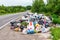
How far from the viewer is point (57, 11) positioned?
42.8 m

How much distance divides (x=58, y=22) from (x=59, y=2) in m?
16.2

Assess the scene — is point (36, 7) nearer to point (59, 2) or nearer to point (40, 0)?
point (40, 0)

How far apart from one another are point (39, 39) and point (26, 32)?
12.4 feet

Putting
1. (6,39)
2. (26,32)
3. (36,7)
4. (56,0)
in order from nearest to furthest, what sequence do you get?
(6,39)
(26,32)
(56,0)
(36,7)

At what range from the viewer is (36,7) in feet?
261

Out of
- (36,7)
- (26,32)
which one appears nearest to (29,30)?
(26,32)

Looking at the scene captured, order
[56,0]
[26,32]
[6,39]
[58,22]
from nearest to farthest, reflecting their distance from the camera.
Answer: [6,39]
[26,32]
[58,22]
[56,0]

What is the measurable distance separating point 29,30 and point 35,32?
2.34 ft

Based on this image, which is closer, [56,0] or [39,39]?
[39,39]

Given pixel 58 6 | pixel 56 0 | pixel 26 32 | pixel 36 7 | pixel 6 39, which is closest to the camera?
pixel 6 39

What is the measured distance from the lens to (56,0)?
45.6 metres

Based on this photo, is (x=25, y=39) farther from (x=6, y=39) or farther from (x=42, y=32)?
(x=42, y=32)

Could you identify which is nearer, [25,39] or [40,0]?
[25,39]

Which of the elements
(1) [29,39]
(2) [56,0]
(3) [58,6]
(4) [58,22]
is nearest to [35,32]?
(1) [29,39]
